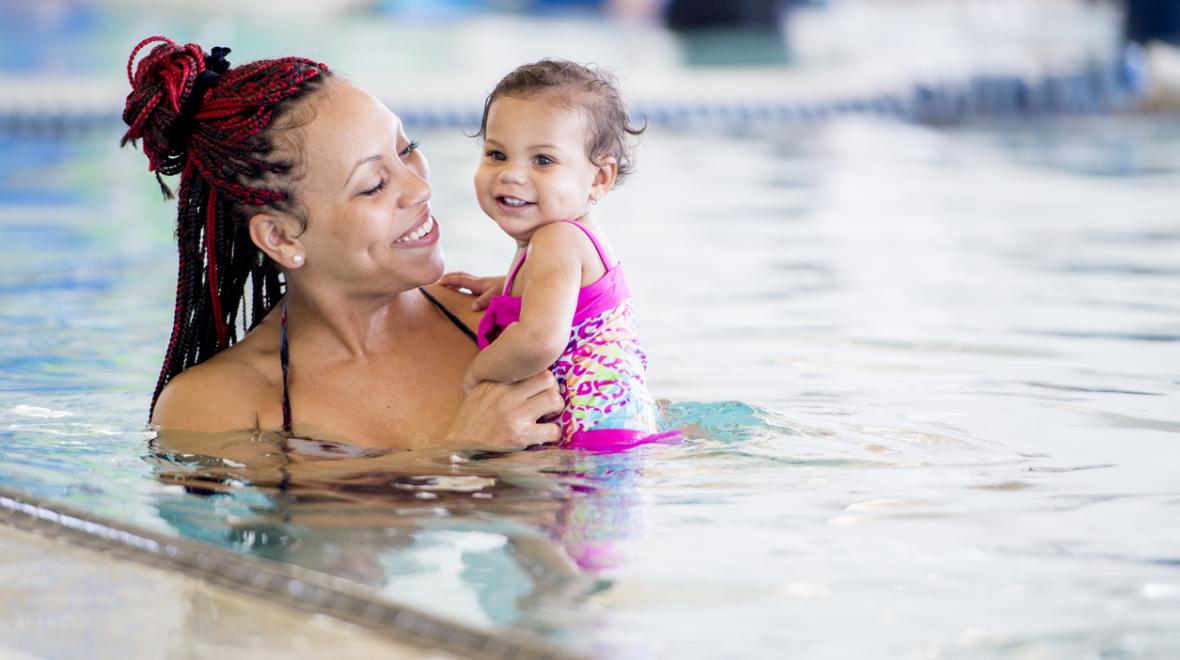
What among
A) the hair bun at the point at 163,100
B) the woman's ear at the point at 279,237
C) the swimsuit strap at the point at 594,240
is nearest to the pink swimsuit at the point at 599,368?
the swimsuit strap at the point at 594,240

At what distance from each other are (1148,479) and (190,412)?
2.11 meters

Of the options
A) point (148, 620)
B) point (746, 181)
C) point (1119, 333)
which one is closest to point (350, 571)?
point (148, 620)

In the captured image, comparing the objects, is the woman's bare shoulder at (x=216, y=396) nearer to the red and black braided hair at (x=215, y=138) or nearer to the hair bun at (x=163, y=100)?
the red and black braided hair at (x=215, y=138)

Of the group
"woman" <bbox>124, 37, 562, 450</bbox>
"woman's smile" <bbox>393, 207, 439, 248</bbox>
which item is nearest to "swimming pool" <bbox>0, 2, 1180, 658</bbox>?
"woman" <bbox>124, 37, 562, 450</bbox>

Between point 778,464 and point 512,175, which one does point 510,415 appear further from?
point 778,464

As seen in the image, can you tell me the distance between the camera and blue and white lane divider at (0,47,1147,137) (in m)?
13.0

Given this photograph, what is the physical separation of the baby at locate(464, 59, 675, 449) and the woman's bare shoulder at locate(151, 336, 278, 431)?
0.49 metres

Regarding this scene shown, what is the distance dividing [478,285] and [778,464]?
88 centimetres

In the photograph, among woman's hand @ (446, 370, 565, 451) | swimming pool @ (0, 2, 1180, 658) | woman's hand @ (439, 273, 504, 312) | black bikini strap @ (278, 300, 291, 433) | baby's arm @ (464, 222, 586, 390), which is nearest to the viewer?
swimming pool @ (0, 2, 1180, 658)

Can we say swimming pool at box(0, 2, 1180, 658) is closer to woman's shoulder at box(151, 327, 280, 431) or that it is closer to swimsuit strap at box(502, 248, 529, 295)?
woman's shoulder at box(151, 327, 280, 431)

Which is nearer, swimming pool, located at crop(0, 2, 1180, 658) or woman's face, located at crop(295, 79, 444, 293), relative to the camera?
swimming pool, located at crop(0, 2, 1180, 658)

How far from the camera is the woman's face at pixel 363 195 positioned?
330 cm

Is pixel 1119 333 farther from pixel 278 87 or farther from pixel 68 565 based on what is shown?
pixel 68 565

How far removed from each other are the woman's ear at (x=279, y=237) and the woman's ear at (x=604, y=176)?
0.65 metres
